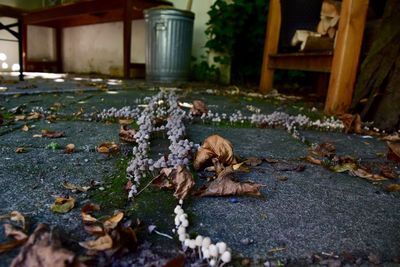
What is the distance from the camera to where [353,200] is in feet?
2.85

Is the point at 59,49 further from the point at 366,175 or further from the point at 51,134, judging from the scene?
the point at 366,175

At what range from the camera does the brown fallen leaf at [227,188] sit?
84 centimetres

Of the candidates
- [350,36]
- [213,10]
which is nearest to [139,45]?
[213,10]

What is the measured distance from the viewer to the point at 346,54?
218 centimetres

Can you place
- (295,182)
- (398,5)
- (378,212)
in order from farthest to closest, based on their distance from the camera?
(398,5) < (295,182) < (378,212)

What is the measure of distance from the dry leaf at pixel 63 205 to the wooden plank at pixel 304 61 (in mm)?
2089

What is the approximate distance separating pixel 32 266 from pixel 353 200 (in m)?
0.73

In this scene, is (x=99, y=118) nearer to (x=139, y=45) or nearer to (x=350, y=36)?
(x=350, y=36)

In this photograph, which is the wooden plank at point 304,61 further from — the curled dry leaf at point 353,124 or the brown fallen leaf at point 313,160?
the brown fallen leaf at point 313,160

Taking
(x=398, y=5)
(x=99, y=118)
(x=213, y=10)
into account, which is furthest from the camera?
(x=213, y=10)

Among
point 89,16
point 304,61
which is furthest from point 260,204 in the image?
point 89,16

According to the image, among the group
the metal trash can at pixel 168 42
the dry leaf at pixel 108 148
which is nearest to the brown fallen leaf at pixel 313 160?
the dry leaf at pixel 108 148

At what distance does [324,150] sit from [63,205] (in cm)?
97

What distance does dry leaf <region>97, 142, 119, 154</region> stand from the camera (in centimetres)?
114
